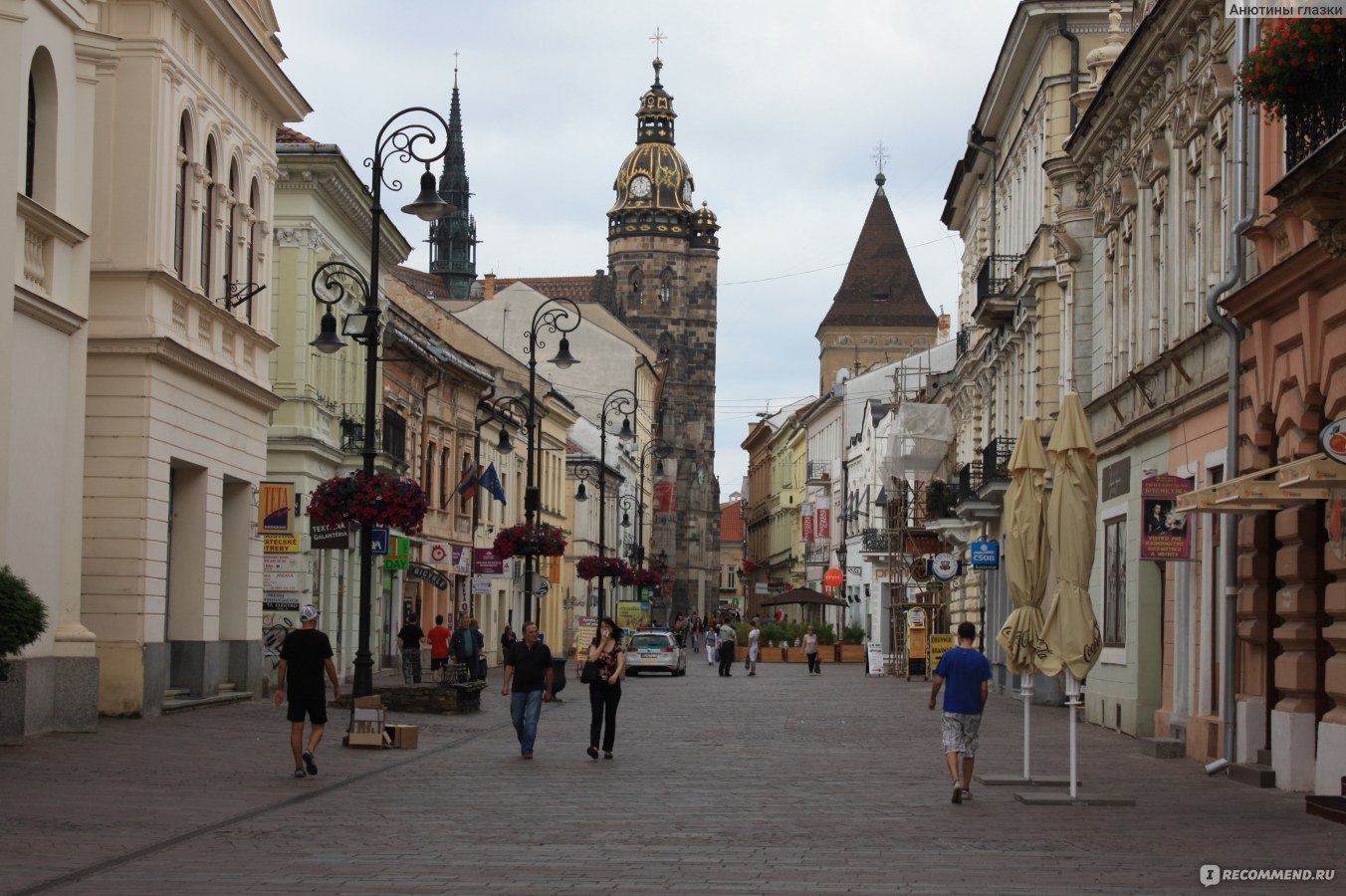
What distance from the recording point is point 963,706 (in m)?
16.9

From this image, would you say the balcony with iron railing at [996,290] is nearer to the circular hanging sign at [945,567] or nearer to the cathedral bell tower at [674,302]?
the circular hanging sign at [945,567]

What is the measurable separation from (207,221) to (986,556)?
711 inches

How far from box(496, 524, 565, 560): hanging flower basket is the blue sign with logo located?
9.13m

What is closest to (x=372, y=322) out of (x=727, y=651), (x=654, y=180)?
(x=727, y=651)

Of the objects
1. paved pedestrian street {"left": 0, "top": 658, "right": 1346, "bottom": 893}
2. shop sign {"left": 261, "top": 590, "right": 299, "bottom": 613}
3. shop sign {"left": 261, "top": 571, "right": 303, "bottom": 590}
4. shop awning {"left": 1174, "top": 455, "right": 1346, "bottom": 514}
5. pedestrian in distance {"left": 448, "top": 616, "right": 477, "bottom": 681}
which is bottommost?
paved pedestrian street {"left": 0, "top": 658, "right": 1346, "bottom": 893}

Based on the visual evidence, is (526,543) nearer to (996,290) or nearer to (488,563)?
(488,563)

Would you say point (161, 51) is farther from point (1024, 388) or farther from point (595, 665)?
point (1024, 388)

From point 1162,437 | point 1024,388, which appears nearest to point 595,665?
point 1162,437

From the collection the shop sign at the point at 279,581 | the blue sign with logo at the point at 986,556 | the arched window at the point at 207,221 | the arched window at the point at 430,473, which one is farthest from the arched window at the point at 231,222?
the arched window at the point at 430,473

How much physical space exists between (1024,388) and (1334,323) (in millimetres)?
22041

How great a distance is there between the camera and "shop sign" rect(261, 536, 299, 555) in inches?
1168

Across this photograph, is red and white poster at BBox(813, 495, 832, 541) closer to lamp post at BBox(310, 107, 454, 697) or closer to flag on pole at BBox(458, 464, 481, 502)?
flag on pole at BBox(458, 464, 481, 502)

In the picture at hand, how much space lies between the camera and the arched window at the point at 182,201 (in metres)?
27.1

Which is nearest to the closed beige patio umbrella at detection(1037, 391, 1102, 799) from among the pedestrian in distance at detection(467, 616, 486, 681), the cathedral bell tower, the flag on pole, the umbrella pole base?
the umbrella pole base
